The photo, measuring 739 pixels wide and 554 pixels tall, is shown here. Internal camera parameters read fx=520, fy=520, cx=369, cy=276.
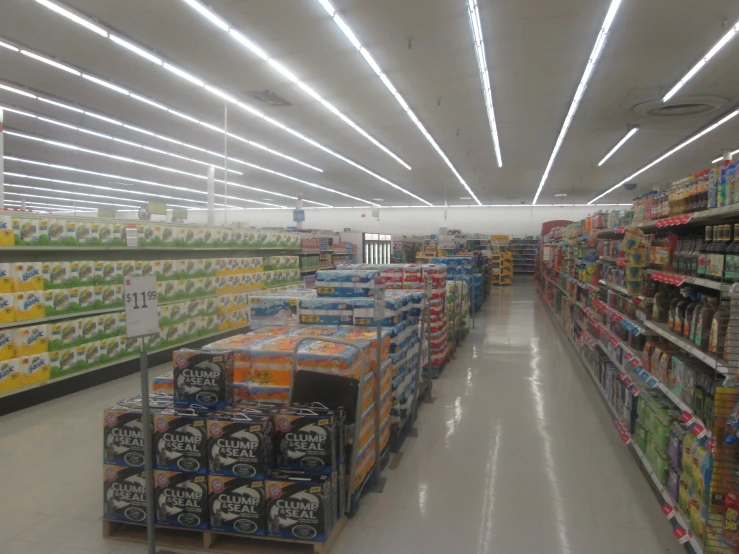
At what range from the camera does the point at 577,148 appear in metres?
15.4

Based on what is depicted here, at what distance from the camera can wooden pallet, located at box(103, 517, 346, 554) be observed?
276cm

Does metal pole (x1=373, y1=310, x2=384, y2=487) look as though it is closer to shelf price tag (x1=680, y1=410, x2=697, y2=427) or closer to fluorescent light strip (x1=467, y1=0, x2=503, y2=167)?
shelf price tag (x1=680, y1=410, x2=697, y2=427)

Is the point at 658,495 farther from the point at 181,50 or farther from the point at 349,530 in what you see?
the point at 181,50

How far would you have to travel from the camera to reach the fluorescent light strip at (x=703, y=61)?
7489mm

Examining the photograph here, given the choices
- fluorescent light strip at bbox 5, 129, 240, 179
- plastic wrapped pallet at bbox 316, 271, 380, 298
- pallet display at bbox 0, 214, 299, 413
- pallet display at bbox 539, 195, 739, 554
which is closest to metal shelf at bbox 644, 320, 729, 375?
pallet display at bbox 539, 195, 739, 554

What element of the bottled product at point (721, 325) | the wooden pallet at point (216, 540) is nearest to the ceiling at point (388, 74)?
the bottled product at point (721, 325)

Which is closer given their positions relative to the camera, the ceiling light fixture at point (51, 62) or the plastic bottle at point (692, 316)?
the plastic bottle at point (692, 316)

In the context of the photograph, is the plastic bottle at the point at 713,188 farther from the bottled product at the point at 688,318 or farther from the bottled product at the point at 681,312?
the bottled product at the point at 681,312

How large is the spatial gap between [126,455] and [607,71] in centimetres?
939

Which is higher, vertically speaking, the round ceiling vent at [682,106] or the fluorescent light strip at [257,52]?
the fluorescent light strip at [257,52]

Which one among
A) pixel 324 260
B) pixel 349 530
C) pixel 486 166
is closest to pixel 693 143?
pixel 486 166

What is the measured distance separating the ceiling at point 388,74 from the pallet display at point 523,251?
12.9 meters

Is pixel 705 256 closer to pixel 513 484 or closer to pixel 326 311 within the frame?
pixel 513 484

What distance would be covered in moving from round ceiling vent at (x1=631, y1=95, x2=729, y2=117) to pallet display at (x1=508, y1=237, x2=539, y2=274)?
19.7 metres
